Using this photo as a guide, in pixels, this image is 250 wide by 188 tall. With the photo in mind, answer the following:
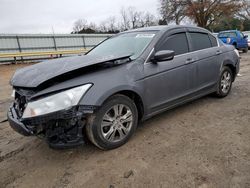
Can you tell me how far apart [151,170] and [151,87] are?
120 cm

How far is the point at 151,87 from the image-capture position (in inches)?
124

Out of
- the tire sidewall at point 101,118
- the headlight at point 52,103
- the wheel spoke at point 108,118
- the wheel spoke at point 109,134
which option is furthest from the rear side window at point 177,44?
the headlight at point 52,103

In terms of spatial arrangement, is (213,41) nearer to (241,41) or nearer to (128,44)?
(128,44)

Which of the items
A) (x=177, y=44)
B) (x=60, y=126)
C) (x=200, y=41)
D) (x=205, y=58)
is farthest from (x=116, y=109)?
(x=200, y=41)

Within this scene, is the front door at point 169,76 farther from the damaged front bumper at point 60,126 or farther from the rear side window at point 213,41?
the damaged front bumper at point 60,126

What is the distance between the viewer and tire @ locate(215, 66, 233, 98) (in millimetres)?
4523

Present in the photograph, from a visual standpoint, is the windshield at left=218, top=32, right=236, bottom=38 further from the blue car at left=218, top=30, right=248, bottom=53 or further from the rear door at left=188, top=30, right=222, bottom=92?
the rear door at left=188, top=30, right=222, bottom=92

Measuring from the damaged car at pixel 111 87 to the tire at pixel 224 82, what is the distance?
0.49 meters

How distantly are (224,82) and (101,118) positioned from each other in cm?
320

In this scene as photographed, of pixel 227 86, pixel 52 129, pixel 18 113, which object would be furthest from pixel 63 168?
pixel 227 86

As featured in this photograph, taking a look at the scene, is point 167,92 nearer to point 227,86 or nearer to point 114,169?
point 114,169

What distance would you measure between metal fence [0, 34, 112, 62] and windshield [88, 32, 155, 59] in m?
13.3

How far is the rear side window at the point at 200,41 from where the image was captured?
3.98 m

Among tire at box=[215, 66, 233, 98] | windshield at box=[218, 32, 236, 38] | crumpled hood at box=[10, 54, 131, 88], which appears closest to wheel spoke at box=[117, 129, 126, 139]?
crumpled hood at box=[10, 54, 131, 88]
